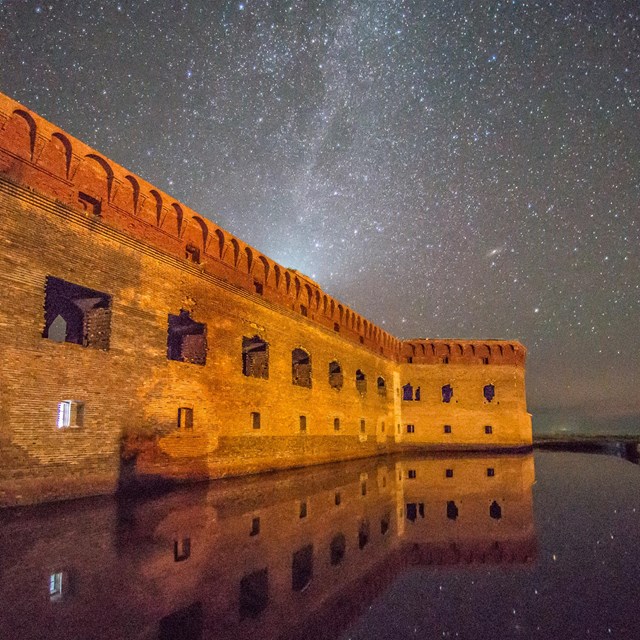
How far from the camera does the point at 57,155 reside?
9703 mm

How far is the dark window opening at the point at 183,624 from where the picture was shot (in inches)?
123

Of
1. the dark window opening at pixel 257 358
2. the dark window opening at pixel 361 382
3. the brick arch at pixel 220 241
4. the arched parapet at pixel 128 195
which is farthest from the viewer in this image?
the dark window opening at pixel 361 382

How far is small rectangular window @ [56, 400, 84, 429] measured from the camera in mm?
9174

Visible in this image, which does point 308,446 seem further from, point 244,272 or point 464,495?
point 464,495

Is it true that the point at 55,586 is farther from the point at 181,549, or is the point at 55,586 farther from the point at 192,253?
the point at 192,253

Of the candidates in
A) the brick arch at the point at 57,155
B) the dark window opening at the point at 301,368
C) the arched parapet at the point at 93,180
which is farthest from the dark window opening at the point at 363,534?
the dark window opening at the point at 301,368

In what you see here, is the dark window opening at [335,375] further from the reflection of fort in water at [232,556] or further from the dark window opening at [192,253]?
the reflection of fort in water at [232,556]

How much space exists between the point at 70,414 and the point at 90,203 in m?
4.37

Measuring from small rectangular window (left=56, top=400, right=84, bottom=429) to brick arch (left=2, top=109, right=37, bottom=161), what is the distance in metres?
4.60

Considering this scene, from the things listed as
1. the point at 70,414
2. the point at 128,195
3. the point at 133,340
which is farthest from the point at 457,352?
the point at 70,414

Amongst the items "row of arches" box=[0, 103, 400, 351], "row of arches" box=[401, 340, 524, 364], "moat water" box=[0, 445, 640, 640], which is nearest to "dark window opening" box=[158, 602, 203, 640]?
"moat water" box=[0, 445, 640, 640]

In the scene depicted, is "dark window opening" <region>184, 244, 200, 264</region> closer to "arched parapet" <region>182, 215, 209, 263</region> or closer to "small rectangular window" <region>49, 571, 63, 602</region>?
"arched parapet" <region>182, 215, 209, 263</region>

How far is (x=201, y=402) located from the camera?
12891 mm

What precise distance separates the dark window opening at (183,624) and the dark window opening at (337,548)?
1.75 metres
